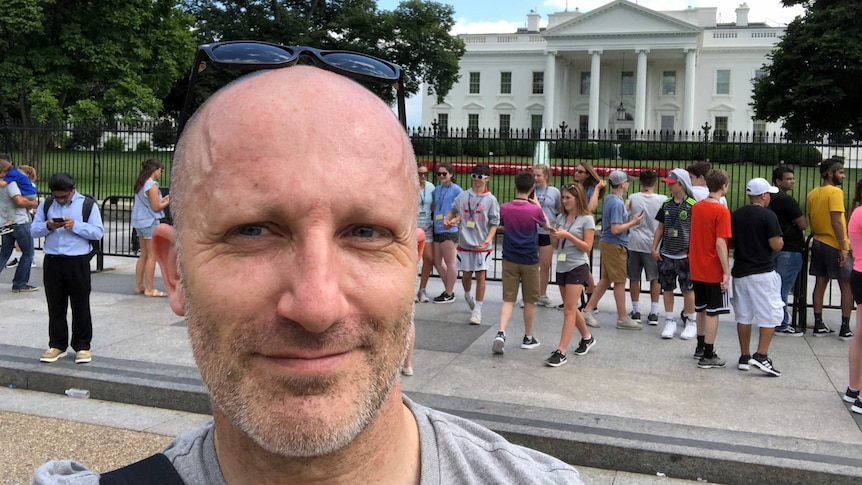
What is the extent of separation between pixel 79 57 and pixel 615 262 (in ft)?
88.2

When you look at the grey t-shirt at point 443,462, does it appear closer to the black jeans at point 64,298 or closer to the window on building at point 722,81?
the black jeans at point 64,298

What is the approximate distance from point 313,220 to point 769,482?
4.45m

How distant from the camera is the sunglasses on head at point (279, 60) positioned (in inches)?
43.3

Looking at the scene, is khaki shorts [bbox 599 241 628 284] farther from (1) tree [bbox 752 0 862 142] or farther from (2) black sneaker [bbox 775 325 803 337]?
(1) tree [bbox 752 0 862 142]

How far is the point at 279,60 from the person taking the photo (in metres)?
1.08

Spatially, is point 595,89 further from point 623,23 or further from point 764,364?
point 764,364

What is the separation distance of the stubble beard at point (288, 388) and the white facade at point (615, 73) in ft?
231

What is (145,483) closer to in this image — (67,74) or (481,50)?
(67,74)

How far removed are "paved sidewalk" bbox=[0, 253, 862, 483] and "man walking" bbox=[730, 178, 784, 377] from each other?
31 cm

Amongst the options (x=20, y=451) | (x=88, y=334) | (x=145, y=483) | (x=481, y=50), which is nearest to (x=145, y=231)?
(x=88, y=334)

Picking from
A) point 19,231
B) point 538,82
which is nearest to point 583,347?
point 19,231

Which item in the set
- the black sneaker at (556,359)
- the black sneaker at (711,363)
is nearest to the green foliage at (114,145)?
the black sneaker at (556,359)

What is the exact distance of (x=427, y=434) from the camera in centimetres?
117

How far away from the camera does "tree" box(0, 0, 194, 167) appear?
26.5 m
